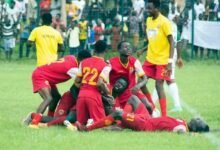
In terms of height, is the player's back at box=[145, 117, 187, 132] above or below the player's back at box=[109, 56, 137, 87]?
below

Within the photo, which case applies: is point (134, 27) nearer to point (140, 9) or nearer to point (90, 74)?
point (140, 9)

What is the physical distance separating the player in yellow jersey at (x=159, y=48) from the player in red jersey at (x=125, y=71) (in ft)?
4.29

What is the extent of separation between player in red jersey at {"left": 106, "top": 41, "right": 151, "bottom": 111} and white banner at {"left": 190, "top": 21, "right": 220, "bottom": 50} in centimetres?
1944

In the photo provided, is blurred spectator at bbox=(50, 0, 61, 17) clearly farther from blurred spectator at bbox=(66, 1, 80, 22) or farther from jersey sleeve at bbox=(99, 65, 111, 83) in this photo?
jersey sleeve at bbox=(99, 65, 111, 83)

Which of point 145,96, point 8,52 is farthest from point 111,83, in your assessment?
point 8,52

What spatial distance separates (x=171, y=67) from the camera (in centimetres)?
1688

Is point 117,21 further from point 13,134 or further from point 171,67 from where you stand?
point 13,134

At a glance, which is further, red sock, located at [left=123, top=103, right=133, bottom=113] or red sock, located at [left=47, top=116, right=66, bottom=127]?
red sock, located at [left=47, top=116, right=66, bottom=127]

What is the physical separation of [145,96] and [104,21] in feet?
69.3

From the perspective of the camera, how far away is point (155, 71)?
17.1 m

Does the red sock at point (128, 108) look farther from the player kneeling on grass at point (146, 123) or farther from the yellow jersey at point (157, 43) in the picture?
the yellow jersey at point (157, 43)

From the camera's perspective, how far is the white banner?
114 ft

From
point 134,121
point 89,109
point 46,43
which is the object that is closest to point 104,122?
point 134,121

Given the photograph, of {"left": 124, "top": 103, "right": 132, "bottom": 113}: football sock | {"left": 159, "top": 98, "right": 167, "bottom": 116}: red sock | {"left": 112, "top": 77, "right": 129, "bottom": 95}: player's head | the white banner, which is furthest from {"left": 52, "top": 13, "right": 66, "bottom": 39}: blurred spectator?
{"left": 124, "top": 103, "right": 132, "bottom": 113}: football sock
